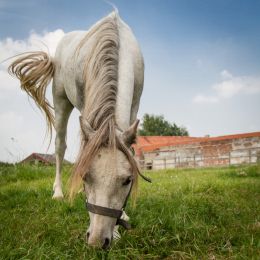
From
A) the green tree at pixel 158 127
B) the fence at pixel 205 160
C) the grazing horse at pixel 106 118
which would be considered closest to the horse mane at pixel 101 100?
the grazing horse at pixel 106 118

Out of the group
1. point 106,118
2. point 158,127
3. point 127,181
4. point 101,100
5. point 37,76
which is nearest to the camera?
point 127,181

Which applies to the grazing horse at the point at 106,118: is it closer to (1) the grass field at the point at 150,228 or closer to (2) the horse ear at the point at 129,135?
(2) the horse ear at the point at 129,135

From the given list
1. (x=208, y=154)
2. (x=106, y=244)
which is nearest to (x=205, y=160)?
(x=208, y=154)

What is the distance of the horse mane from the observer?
8.51 ft

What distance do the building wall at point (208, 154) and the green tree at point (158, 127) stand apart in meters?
32.3

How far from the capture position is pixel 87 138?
271 cm

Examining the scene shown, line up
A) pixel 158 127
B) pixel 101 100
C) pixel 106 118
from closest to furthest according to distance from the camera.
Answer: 1. pixel 106 118
2. pixel 101 100
3. pixel 158 127

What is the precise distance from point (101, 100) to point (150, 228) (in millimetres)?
1189

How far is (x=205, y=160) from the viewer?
2167cm

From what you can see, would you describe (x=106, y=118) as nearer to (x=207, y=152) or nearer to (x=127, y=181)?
(x=127, y=181)

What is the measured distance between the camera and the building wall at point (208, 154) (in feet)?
64.4

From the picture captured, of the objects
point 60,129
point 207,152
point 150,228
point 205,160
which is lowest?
point 150,228

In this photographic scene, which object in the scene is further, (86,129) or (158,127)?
(158,127)

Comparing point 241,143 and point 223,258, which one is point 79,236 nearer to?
point 223,258
